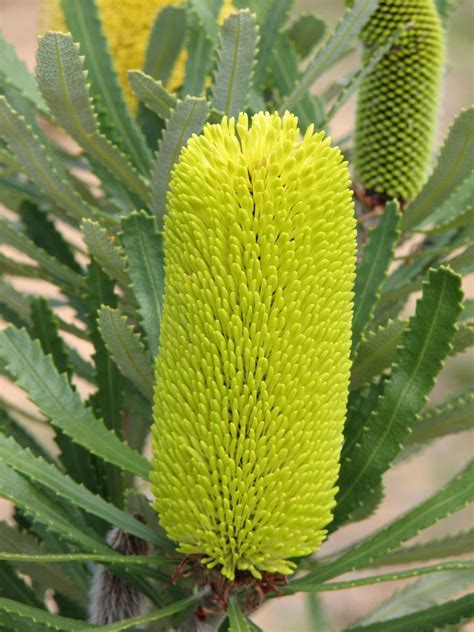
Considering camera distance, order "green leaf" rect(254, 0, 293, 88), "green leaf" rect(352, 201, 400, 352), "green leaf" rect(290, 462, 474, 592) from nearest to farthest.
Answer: "green leaf" rect(290, 462, 474, 592) → "green leaf" rect(352, 201, 400, 352) → "green leaf" rect(254, 0, 293, 88)

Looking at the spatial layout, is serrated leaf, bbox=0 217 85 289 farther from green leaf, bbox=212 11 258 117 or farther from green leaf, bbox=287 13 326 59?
green leaf, bbox=287 13 326 59

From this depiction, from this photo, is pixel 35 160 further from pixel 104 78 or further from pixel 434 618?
pixel 434 618

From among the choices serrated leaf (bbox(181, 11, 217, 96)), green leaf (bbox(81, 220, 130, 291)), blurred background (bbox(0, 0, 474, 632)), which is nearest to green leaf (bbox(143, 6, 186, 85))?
serrated leaf (bbox(181, 11, 217, 96))

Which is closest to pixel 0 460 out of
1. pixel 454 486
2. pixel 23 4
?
pixel 454 486

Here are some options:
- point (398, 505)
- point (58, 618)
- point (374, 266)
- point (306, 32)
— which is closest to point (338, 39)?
point (374, 266)

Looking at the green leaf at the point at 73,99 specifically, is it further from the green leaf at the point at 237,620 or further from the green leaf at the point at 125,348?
the green leaf at the point at 237,620

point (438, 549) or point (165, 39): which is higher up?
point (165, 39)
